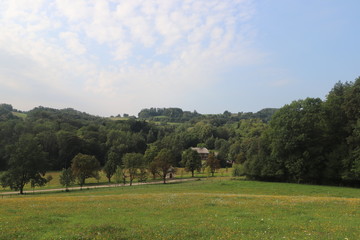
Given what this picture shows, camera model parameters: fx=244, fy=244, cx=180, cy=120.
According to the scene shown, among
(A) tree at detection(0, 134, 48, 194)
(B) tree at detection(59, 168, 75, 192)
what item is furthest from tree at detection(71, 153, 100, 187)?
(A) tree at detection(0, 134, 48, 194)

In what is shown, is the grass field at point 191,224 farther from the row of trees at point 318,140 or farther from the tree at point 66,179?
the tree at point 66,179

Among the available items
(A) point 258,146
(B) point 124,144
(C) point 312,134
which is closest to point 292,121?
(C) point 312,134

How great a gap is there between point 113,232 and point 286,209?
1372 cm

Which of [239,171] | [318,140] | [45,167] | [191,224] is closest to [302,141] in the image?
[318,140]

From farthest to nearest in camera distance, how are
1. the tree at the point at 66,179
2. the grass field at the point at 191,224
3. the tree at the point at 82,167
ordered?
the tree at the point at 82,167
the tree at the point at 66,179
the grass field at the point at 191,224

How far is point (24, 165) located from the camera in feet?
202

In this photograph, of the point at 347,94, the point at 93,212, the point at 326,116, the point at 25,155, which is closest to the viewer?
the point at 93,212

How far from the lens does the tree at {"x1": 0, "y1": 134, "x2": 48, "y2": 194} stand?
5991 centimetres

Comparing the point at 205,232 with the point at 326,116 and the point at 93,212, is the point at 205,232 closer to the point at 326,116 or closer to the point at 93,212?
the point at 93,212

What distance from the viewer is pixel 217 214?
17734 millimetres

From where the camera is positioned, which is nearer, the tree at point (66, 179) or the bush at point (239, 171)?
the tree at point (66, 179)

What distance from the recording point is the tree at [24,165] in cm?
5991

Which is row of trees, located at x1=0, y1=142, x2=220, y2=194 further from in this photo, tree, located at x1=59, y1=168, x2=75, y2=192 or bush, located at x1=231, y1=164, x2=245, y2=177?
bush, located at x1=231, y1=164, x2=245, y2=177

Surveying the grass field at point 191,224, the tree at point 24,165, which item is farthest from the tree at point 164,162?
the grass field at point 191,224
